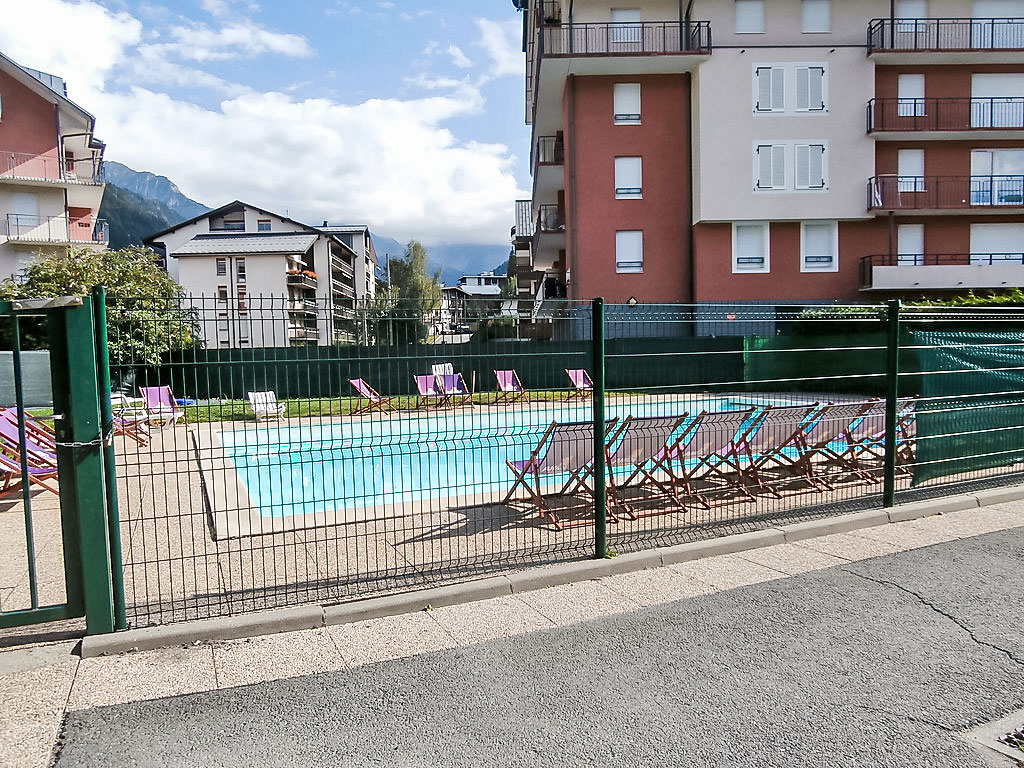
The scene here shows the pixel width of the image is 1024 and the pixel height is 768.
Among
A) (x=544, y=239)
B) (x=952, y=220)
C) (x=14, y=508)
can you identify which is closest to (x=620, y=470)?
(x=14, y=508)

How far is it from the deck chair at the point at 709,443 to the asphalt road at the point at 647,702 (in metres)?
2.82

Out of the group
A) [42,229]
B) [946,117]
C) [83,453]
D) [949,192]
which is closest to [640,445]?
[83,453]

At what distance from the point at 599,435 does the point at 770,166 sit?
2628cm

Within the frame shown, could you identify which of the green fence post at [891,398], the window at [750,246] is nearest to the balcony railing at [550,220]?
the window at [750,246]

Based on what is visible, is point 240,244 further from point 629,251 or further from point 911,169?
point 911,169

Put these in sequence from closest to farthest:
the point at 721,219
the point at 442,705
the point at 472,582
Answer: the point at 442,705
the point at 472,582
the point at 721,219

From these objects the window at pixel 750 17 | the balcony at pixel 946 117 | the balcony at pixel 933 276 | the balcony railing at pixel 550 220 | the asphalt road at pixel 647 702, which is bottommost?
the asphalt road at pixel 647 702

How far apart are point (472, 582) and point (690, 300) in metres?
26.5

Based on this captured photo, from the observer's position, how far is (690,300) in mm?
30109

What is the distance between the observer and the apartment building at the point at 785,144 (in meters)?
28.4

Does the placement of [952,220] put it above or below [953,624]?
above

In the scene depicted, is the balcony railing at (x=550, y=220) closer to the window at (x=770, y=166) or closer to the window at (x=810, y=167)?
the window at (x=770, y=166)

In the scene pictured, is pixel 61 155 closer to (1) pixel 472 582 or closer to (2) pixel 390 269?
(2) pixel 390 269

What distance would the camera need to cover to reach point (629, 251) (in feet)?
96.4
